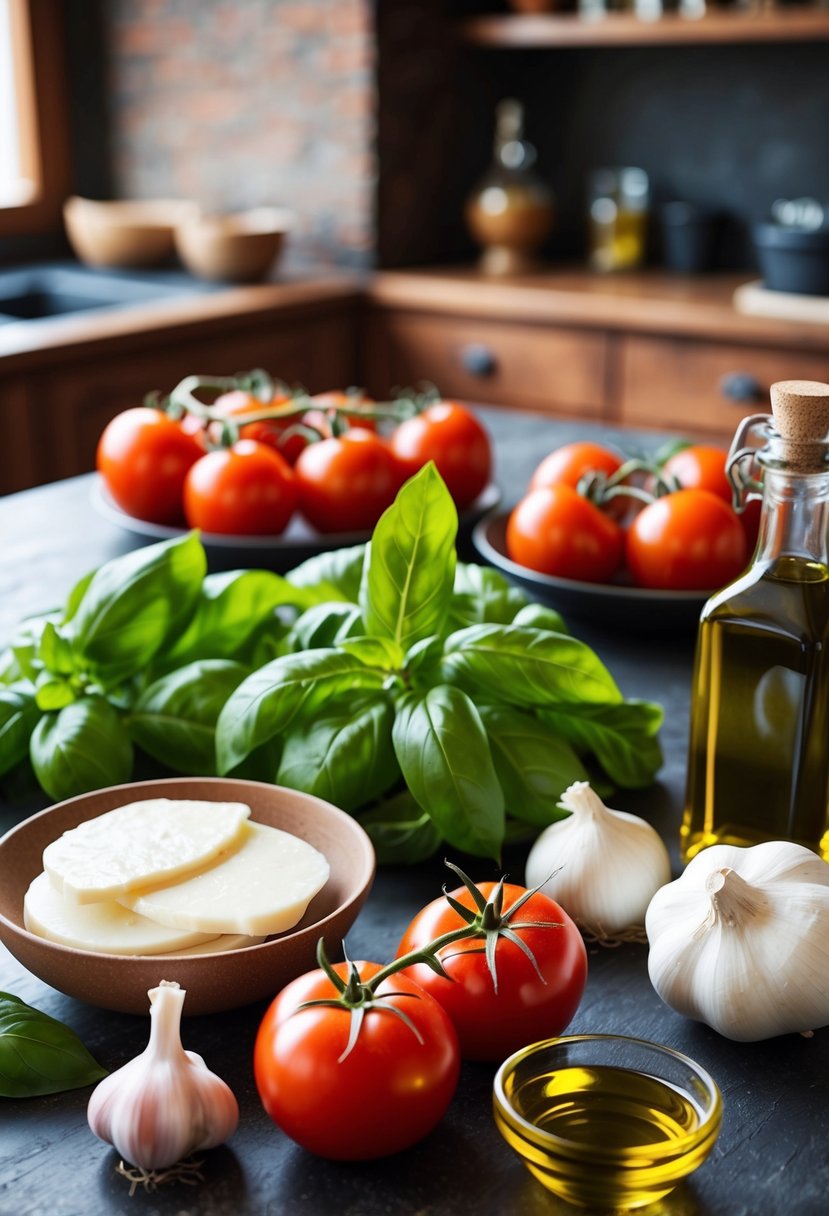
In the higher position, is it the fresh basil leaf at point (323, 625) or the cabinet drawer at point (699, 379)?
the fresh basil leaf at point (323, 625)

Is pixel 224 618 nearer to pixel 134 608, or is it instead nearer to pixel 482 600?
pixel 134 608

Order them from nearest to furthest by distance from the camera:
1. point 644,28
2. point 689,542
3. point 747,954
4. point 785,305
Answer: point 747,954
point 689,542
point 785,305
point 644,28

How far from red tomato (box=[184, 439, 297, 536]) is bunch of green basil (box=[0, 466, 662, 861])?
335 mm

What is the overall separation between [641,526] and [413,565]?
0.42 meters

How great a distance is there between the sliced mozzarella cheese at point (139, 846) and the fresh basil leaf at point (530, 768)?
0.17 meters

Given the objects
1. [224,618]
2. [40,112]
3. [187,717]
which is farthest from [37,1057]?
[40,112]

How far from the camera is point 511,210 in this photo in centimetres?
341

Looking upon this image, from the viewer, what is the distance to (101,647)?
92cm

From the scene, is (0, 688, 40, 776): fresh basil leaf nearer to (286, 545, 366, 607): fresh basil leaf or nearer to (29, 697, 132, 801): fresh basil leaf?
(29, 697, 132, 801): fresh basil leaf

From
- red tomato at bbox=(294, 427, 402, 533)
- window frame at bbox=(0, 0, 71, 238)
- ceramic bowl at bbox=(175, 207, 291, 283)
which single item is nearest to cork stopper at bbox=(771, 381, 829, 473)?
red tomato at bbox=(294, 427, 402, 533)

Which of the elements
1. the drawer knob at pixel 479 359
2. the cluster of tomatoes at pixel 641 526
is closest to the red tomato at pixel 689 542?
the cluster of tomatoes at pixel 641 526

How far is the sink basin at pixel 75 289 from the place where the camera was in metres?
3.33

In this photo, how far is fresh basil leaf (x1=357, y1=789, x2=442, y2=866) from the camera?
2.70ft

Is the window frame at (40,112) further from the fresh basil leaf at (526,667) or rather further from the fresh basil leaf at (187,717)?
the fresh basil leaf at (526,667)
